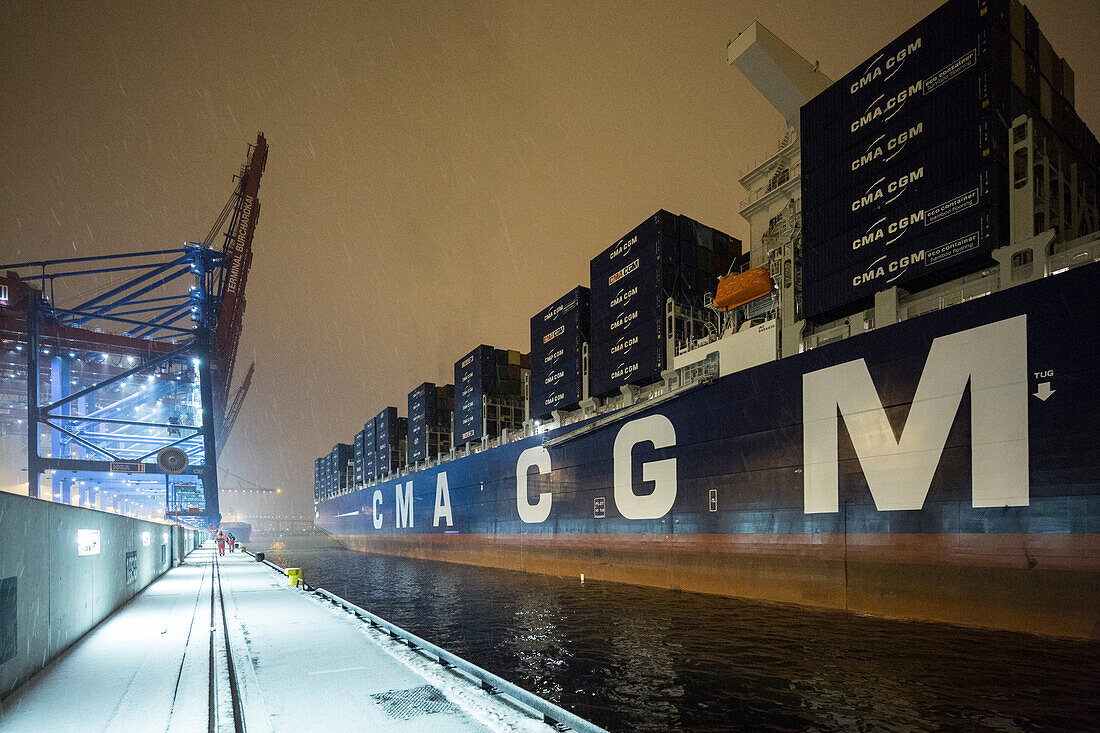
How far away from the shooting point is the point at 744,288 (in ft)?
57.9

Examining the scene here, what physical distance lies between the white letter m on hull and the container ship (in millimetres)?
39

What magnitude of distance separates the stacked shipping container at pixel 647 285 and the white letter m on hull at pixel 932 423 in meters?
6.89

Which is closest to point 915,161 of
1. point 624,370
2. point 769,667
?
point 769,667

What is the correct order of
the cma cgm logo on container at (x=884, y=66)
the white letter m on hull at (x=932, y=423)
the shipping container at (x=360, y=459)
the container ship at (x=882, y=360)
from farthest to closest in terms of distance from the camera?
the shipping container at (x=360, y=459) → the cma cgm logo on container at (x=884, y=66) → the white letter m on hull at (x=932, y=423) → the container ship at (x=882, y=360)

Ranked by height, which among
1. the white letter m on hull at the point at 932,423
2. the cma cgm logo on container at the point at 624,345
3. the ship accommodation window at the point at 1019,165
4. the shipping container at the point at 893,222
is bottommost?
the white letter m on hull at the point at 932,423

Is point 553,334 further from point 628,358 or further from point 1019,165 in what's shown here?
point 1019,165

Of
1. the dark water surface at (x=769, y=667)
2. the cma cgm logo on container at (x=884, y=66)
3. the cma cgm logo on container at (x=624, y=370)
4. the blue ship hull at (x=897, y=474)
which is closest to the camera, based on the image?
the dark water surface at (x=769, y=667)

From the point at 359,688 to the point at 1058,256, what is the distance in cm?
1329

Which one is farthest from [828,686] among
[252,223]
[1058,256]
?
[252,223]

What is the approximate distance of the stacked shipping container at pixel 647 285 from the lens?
808 inches

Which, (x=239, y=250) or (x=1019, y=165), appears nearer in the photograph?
(x=1019, y=165)

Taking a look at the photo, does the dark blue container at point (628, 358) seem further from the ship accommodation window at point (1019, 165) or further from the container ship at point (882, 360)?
the ship accommodation window at point (1019, 165)

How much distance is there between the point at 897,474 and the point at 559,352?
16.1 metres

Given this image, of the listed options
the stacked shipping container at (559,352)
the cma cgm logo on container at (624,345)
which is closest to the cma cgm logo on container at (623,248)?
the stacked shipping container at (559,352)
